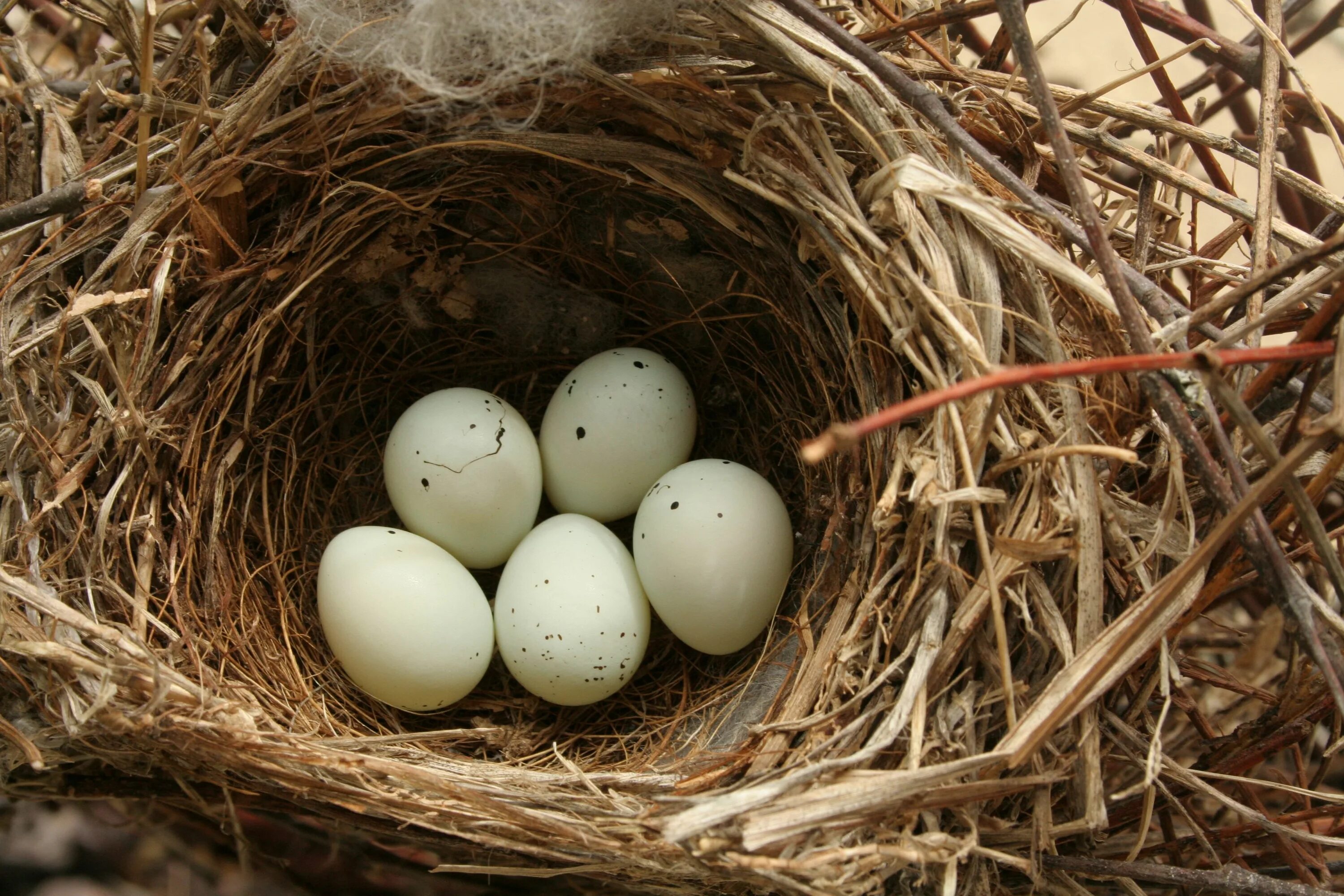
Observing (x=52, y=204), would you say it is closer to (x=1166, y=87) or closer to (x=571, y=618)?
(x=571, y=618)

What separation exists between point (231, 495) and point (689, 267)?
0.59 m

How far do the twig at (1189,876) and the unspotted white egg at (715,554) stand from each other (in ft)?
1.22

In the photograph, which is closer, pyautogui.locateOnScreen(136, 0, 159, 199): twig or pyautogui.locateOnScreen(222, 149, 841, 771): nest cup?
pyautogui.locateOnScreen(136, 0, 159, 199): twig

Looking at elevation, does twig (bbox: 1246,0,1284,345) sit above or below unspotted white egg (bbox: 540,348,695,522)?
above

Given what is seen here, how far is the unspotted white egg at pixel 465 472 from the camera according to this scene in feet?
3.69

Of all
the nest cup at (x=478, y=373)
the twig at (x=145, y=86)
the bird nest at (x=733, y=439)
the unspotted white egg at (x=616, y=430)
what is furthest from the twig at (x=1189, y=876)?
the twig at (x=145, y=86)

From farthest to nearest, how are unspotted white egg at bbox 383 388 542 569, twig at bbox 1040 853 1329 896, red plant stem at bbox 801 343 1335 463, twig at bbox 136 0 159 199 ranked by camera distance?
unspotted white egg at bbox 383 388 542 569 < twig at bbox 136 0 159 199 < twig at bbox 1040 853 1329 896 < red plant stem at bbox 801 343 1335 463

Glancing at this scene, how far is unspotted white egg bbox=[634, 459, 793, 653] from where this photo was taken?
103 cm

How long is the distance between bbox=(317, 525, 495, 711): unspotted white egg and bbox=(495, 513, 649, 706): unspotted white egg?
0.15 ft

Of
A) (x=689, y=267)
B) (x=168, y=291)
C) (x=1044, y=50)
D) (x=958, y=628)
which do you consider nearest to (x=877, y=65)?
(x=689, y=267)

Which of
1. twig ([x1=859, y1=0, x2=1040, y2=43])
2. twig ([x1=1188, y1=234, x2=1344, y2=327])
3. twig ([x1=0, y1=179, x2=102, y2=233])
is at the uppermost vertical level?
twig ([x1=859, y1=0, x2=1040, y2=43])

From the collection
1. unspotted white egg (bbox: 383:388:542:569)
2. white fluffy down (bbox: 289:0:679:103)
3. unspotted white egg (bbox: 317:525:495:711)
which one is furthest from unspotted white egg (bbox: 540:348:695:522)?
white fluffy down (bbox: 289:0:679:103)

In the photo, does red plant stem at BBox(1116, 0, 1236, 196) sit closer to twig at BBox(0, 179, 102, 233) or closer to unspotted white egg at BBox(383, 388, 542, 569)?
unspotted white egg at BBox(383, 388, 542, 569)

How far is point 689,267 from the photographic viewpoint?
1177mm
